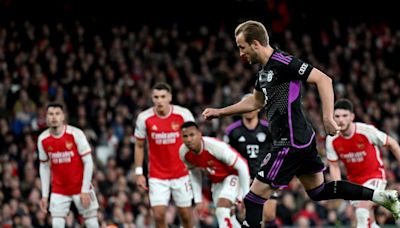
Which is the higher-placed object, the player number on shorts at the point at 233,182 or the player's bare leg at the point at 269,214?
the player number on shorts at the point at 233,182

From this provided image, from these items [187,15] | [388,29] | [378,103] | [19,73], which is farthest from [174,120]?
[388,29]

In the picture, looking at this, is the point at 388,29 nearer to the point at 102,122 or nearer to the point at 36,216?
the point at 102,122

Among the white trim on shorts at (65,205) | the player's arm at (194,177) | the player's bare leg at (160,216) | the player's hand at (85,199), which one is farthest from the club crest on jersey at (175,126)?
the player's hand at (85,199)

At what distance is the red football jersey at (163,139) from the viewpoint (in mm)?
12555

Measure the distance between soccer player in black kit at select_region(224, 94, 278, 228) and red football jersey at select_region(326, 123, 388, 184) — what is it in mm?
1151

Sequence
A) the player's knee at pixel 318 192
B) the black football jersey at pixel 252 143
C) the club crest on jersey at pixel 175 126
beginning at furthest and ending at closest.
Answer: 1. the black football jersey at pixel 252 143
2. the club crest on jersey at pixel 175 126
3. the player's knee at pixel 318 192

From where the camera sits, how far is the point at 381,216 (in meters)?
15.3

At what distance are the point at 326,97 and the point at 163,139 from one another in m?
4.35

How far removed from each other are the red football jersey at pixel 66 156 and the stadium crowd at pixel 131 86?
1.84m

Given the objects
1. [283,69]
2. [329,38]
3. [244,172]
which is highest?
[329,38]

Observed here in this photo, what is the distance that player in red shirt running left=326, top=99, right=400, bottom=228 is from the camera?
11.6 meters

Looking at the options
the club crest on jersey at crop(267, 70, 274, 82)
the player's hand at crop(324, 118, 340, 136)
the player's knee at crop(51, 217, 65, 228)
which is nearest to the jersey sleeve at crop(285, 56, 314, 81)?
the club crest on jersey at crop(267, 70, 274, 82)

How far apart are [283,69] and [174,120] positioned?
160 inches

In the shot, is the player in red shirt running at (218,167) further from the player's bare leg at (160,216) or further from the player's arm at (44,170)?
the player's arm at (44,170)
